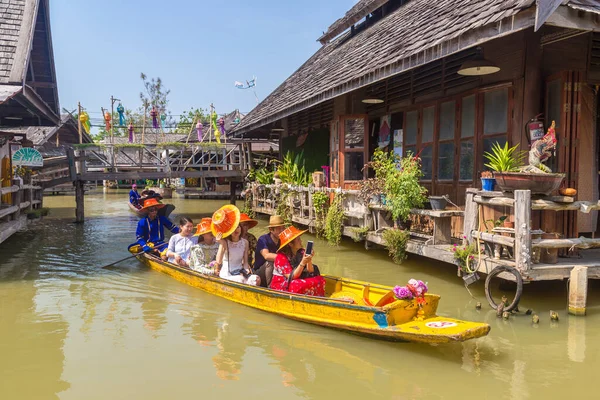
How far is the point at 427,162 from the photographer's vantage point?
10.6 meters

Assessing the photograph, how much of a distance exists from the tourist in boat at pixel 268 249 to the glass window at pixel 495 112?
14.0ft

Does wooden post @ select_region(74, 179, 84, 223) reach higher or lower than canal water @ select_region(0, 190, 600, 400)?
higher

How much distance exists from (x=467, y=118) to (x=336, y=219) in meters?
3.57

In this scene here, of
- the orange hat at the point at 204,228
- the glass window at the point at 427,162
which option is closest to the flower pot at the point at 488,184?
the glass window at the point at 427,162

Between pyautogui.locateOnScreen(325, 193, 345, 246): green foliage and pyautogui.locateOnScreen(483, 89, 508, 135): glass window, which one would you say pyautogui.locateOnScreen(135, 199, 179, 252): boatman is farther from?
pyautogui.locateOnScreen(483, 89, 508, 135): glass window

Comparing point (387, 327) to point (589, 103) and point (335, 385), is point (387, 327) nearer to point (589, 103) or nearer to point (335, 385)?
point (335, 385)

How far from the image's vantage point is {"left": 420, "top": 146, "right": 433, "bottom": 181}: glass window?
1043cm

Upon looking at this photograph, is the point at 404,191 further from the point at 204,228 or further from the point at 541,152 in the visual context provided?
the point at 204,228

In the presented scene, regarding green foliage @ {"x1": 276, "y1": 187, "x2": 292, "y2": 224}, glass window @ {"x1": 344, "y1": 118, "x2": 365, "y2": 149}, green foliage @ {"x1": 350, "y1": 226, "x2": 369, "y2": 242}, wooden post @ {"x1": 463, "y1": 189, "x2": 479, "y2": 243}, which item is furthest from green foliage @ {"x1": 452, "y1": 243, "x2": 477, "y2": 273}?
green foliage @ {"x1": 276, "y1": 187, "x2": 292, "y2": 224}

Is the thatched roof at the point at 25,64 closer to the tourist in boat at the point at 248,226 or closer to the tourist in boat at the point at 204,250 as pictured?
the tourist in boat at the point at 204,250

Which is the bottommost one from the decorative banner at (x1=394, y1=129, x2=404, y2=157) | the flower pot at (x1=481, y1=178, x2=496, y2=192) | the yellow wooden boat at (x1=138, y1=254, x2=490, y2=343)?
the yellow wooden boat at (x1=138, y1=254, x2=490, y2=343)

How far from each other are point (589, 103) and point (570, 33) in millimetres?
1427

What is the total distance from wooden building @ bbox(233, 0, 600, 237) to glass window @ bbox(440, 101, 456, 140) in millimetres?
20

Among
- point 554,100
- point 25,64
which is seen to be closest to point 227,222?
point 554,100
